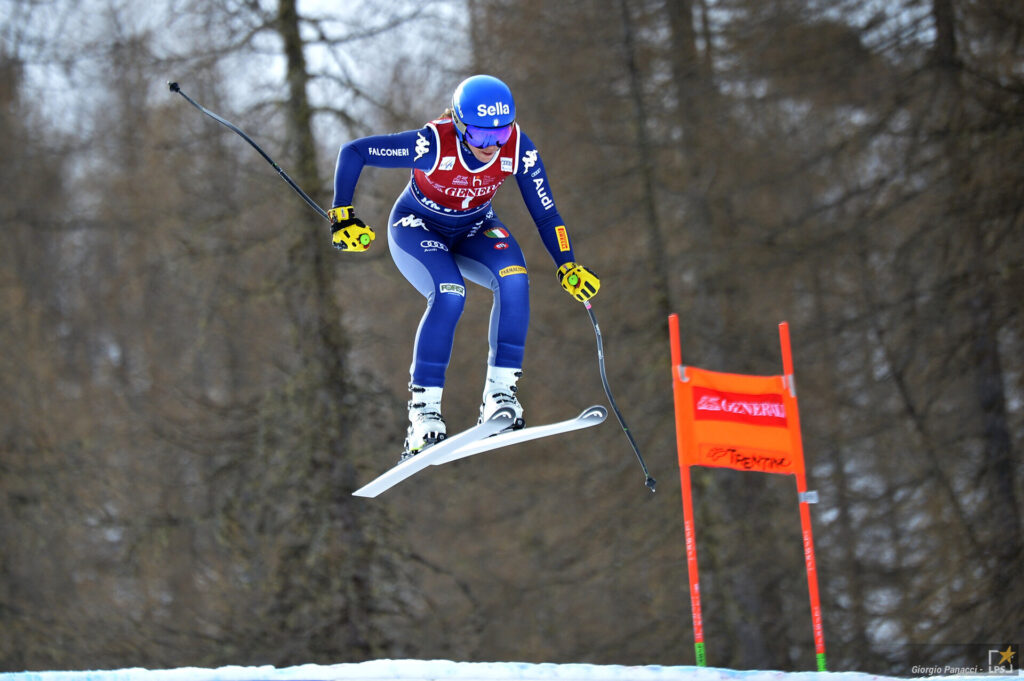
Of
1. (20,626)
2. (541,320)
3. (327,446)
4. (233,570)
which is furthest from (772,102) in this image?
(20,626)

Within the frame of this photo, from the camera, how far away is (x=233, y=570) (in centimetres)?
1138

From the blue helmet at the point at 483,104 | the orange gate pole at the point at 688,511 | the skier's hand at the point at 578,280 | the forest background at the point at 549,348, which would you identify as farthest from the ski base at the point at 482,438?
the forest background at the point at 549,348

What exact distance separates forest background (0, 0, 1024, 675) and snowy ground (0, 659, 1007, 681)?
215 inches

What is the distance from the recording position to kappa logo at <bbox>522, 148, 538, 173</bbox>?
461cm

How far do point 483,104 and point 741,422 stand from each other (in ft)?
10.6

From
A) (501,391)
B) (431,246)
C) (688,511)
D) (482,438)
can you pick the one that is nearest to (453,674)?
(482,438)

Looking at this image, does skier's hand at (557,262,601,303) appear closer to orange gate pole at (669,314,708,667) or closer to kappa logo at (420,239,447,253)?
kappa logo at (420,239,447,253)

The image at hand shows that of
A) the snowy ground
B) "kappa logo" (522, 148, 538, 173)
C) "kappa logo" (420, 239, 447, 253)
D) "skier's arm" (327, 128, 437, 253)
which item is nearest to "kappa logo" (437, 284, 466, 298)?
"kappa logo" (420, 239, 447, 253)

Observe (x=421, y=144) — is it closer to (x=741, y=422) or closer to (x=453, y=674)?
(x=453, y=674)

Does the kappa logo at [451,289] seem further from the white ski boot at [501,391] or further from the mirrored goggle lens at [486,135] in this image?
the mirrored goggle lens at [486,135]

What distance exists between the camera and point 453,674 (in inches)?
200

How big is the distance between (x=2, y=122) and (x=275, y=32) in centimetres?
388

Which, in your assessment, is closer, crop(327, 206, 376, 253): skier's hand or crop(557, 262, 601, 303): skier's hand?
crop(327, 206, 376, 253): skier's hand

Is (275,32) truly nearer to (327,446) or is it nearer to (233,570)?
(327,446)
